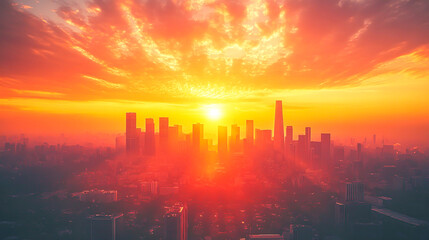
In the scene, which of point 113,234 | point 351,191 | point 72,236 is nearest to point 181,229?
point 113,234

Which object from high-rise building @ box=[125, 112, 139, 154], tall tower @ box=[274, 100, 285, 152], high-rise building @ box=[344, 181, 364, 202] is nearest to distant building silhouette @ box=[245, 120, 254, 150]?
tall tower @ box=[274, 100, 285, 152]

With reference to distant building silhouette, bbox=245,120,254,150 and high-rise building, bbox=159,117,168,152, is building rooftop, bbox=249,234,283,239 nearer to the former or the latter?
high-rise building, bbox=159,117,168,152

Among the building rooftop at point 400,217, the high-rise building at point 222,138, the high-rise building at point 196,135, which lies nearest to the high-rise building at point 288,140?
the high-rise building at point 222,138

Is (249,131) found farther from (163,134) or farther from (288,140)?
(163,134)

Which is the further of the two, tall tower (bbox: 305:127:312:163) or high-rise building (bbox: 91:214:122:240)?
tall tower (bbox: 305:127:312:163)

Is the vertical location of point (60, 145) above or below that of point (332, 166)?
above

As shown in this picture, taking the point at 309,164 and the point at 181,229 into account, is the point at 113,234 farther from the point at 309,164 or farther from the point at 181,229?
the point at 309,164

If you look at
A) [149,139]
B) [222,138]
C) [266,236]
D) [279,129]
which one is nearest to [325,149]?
[279,129]
